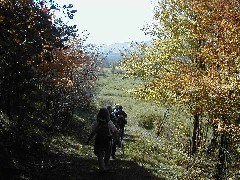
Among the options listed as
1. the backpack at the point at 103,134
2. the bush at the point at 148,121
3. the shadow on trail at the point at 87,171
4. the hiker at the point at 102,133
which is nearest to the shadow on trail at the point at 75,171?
the shadow on trail at the point at 87,171

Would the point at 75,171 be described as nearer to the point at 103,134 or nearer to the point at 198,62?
the point at 103,134

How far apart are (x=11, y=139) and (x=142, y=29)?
12.4m

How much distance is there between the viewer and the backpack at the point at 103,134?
1187 centimetres

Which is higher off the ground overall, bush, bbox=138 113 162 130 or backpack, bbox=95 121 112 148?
backpack, bbox=95 121 112 148

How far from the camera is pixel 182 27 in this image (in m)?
20.2

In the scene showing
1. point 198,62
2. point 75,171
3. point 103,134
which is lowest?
point 75,171

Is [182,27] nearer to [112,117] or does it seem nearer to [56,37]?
[112,117]

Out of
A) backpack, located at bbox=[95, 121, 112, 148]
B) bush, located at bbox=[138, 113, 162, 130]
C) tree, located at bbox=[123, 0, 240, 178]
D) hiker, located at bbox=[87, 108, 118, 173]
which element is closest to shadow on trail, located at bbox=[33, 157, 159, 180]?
hiker, located at bbox=[87, 108, 118, 173]

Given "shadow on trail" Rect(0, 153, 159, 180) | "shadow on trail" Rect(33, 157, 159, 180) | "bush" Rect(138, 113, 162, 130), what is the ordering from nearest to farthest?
"shadow on trail" Rect(0, 153, 159, 180) → "shadow on trail" Rect(33, 157, 159, 180) → "bush" Rect(138, 113, 162, 130)

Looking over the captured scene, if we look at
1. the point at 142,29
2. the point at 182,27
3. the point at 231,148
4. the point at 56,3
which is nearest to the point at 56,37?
the point at 56,3

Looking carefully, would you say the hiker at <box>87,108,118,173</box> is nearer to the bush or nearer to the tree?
the tree

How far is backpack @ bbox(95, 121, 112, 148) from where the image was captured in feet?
38.9

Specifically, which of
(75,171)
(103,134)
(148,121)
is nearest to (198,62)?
(103,134)

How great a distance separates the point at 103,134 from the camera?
1188cm
